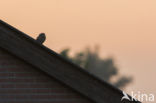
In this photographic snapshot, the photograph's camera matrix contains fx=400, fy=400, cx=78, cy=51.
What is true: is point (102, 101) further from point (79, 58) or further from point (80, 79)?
point (79, 58)

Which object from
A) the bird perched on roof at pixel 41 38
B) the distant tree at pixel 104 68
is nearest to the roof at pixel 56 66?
the bird perched on roof at pixel 41 38

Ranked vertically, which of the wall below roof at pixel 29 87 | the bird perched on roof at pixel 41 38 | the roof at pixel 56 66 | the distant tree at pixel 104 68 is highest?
the distant tree at pixel 104 68

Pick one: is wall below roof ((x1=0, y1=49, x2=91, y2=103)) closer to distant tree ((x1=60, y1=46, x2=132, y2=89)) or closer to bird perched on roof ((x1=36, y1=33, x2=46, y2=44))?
bird perched on roof ((x1=36, y1=33, x2=46, y2=44))

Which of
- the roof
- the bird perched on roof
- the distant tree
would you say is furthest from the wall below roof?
the distant tree

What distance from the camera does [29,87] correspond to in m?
6.00

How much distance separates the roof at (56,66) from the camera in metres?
5.74

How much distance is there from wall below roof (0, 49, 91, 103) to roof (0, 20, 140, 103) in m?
0.16

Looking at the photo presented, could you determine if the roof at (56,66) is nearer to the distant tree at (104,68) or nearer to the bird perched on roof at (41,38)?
the bird perched on roof at (41,38)

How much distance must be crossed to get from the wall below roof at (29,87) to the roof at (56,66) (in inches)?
6.3

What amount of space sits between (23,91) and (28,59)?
503 mm

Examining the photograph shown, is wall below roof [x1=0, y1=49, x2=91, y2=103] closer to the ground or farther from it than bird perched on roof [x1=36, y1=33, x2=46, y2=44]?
closer to the ground

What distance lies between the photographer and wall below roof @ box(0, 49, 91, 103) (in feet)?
19.5

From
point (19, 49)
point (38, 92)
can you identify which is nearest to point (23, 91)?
point (38, 92)

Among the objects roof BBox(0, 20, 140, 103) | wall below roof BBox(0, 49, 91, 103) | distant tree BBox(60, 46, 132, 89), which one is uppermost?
distant tree BBox(60, 46, 132, 89)
